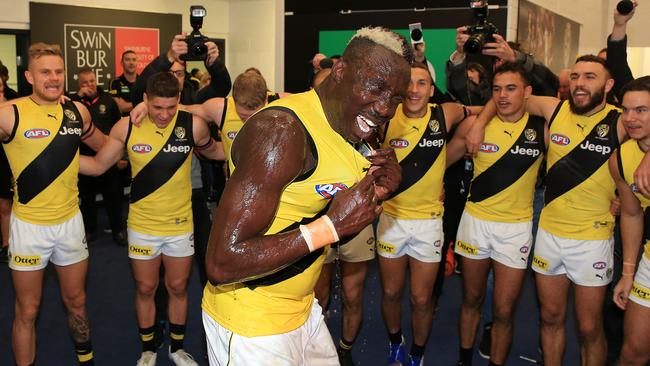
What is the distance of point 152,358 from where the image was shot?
4488mm

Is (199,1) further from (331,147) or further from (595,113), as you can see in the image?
(331,147)

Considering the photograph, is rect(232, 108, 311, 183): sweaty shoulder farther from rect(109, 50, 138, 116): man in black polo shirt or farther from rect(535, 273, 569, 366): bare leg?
rect(109, 50, 138, 116): man in black polo shirt

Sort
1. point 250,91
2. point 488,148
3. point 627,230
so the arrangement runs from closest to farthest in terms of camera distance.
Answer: point 627,230 → point 488,148 → point 250,91

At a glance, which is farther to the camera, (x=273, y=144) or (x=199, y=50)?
(x=199, y=50)

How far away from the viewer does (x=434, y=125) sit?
4.39m

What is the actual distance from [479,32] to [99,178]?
4.89 metres

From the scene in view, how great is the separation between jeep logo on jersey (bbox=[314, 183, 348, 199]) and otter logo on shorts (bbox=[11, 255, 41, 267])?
8.11ft

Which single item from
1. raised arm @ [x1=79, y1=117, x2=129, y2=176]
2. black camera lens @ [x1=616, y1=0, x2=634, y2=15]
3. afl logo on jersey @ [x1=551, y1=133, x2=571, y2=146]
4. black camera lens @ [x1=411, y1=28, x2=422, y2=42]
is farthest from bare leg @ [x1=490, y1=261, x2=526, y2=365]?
raised arm @ [x1=79, y1=117, x2=129, y2=176]

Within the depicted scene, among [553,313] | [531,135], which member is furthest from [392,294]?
[531,135]

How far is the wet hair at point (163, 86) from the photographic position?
423 cm

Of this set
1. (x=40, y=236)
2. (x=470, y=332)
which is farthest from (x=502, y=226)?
(x=40, y=236)

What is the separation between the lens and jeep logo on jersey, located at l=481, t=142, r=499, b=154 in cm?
425

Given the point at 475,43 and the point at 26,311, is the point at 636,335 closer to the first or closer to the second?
the point at 475,43

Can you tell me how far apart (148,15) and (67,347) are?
7.35 metres
